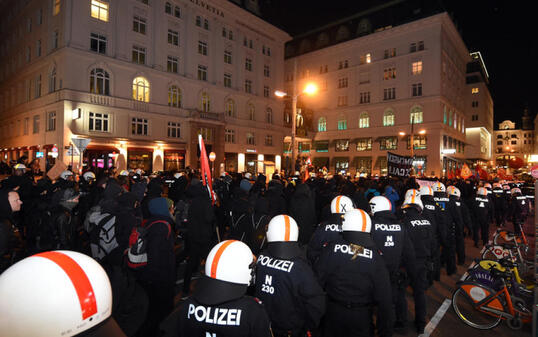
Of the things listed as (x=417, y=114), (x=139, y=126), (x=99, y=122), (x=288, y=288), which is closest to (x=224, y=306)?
(x=288, y=288)

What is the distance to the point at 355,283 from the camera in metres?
3.36

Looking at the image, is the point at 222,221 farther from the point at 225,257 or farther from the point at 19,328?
the point at 19,328

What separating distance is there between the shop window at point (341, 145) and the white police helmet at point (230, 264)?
166 ft

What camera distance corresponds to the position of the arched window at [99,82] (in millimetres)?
27062

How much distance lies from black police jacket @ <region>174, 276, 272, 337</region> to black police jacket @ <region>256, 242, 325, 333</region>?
831 millimetres

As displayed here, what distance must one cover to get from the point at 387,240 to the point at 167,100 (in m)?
31.9

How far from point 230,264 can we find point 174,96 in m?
33.8

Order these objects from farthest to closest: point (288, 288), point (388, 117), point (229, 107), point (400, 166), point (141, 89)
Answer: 1. point (388, 117)
2. point (229, 107)
3. point (141, 89)
4. point (400, 166)
5. point (288, 288)

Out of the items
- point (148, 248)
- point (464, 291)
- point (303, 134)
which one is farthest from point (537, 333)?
point (303, 134)

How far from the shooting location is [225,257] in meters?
2.23

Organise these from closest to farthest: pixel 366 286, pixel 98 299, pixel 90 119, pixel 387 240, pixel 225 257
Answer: pixel 98 299, pixel 225 257, pixel 366 286, pixel 387 240, pixel 90 119

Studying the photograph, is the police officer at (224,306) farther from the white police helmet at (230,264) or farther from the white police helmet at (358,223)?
the white police helmet at (358,223)

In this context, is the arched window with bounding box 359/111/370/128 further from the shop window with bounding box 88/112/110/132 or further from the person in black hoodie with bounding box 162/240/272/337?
the person in black hoodie with bounding box 162/240/272/337

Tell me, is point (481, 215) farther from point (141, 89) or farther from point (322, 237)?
point (141, 89)
